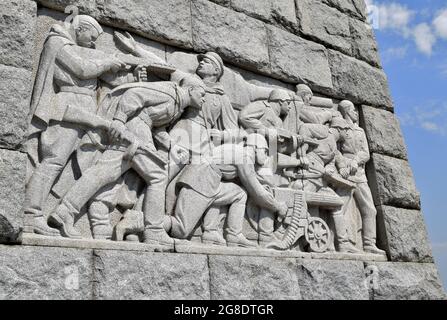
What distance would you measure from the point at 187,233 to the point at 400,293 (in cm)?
221

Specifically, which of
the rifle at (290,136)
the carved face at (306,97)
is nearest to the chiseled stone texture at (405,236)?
the rifle at (290,136)

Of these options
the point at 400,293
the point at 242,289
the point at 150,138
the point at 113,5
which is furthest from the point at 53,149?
the point at 400,293

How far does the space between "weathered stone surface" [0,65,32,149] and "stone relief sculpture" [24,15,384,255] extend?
0.15 metres

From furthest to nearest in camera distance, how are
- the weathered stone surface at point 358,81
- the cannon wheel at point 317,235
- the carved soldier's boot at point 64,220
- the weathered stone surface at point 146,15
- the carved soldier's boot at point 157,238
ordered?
the weathered stone surface at point 358,81
the cannon wheel at point 317,235
the weathered stone surface at point 146,15
the carved soldier's boot at point 157,238
the carved soldier's boot at point 64,220

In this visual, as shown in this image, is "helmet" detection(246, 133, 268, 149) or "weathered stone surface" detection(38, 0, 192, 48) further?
"helmet" detection(246, 133, 268, 149)

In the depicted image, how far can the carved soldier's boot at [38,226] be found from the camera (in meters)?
3.11

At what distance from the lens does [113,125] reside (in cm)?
352

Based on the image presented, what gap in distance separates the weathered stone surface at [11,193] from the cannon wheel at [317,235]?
235cm

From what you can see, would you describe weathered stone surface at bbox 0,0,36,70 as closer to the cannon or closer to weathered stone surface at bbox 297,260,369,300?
the cannon

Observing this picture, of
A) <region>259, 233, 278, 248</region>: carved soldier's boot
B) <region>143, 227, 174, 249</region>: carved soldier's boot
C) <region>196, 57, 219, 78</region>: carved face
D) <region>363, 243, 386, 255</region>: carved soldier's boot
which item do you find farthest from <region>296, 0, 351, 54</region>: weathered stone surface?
<region>143, 227, 174, 249</region>: carved soldier's boot

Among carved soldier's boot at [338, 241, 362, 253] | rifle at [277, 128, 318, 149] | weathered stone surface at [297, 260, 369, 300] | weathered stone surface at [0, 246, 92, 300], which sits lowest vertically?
weathered stone surface at [0, 246, 92, 300]

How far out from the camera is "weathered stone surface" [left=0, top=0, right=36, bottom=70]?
3.25 meters

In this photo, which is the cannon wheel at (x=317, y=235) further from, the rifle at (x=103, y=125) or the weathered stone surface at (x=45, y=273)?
the weathered stone surface at (x=45, y=273)

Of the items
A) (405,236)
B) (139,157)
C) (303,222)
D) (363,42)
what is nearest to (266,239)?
(303,222)
